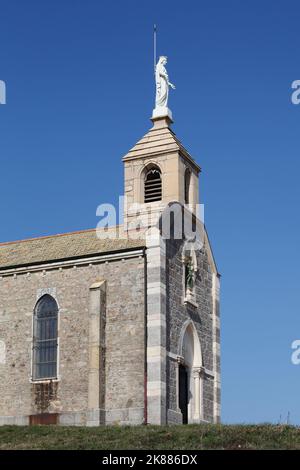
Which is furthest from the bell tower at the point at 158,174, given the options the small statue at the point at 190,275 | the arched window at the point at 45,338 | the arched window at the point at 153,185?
the arched window at the point at 45,338

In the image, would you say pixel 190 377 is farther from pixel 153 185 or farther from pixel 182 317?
pixel 153 185

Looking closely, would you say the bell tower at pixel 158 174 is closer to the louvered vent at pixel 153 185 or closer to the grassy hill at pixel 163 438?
the louvered vent at pixel 153 185

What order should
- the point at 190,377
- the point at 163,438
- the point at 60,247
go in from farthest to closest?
the point at 60,247
the point at 190,377
the point at 163,438

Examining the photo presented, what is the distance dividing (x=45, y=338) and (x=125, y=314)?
396 centimetres

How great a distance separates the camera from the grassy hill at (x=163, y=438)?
29.1 meters

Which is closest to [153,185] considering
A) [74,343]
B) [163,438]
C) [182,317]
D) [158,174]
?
[158,174]

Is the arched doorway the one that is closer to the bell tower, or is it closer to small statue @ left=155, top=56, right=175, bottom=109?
the bell tower

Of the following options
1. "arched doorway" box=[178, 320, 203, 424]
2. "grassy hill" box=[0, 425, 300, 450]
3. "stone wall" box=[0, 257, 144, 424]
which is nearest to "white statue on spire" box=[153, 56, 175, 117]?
"stone wall" box=[0, 257, 144, 424]

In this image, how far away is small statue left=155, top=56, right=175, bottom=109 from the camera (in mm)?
44188

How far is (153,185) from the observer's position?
4291 cm

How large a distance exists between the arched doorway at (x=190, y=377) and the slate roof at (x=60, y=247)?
443 cm

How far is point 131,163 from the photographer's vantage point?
43.4 meters

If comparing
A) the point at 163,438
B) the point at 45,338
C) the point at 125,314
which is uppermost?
the point at 125,314

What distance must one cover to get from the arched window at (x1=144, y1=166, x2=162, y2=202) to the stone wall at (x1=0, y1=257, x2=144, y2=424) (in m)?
4.46
